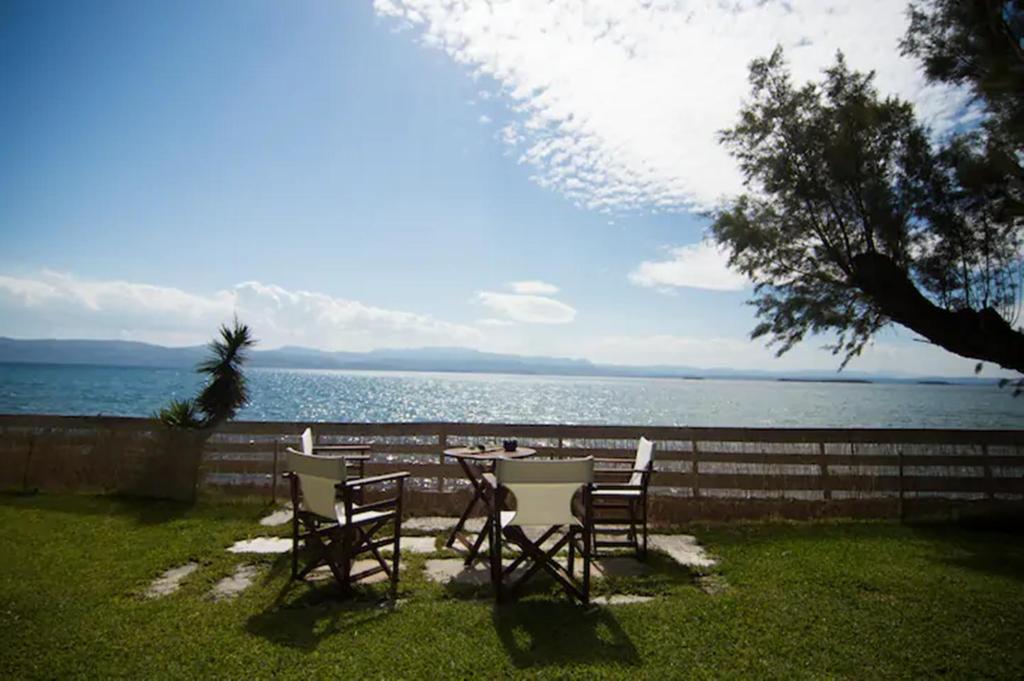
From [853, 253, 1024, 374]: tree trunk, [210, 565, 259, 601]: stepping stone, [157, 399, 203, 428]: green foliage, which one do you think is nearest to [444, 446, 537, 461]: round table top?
[210, 565, 259, 601]: stepping stone

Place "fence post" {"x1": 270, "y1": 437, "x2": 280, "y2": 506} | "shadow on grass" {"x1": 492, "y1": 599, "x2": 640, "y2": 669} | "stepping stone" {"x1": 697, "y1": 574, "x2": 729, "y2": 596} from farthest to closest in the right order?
"fence post" {"x1": 270, "y1": 437, "x2": 280, "y2": 506}, "stepping stone" {"x1": 697, "y1": 574, "x2": 729, "y2": 596}, "shadow on grass" {"x1": 492, "y1": 599, "x2": 640, "y2": 669}

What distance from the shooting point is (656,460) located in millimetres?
6816

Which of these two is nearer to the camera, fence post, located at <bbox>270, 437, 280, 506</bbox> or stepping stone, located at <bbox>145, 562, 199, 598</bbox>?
stepping stone, located at <bbox>145, 562, 199, 598</bbox>

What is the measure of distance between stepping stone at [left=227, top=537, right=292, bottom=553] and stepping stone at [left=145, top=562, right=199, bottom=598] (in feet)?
1.48

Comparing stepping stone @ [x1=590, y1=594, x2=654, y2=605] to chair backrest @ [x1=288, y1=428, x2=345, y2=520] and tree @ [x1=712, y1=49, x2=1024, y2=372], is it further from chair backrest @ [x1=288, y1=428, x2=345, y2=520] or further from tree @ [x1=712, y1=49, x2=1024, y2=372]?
tree @ [x1=712, y1=49, x2=1024, y2=372]

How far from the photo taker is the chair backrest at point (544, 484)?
3.74 metres

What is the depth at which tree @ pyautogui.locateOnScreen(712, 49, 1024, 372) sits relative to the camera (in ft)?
24.3

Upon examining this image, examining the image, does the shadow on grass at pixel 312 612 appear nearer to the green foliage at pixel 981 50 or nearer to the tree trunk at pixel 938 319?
the green foliage at pixel 981 50

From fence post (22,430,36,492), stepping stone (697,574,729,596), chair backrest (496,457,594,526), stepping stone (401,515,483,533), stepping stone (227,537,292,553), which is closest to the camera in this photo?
chair backrest (496,457,594,526)

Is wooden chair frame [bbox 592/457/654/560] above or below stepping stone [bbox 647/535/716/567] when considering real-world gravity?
above

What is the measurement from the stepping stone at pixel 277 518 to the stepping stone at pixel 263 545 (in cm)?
55

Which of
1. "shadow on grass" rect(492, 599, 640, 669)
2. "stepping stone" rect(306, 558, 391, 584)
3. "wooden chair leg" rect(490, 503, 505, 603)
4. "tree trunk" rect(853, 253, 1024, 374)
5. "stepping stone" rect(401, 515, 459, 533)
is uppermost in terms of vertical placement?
"tree trunk" rect(853, 253, 1024, 374)

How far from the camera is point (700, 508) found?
6.51m

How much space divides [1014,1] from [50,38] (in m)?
11.4
